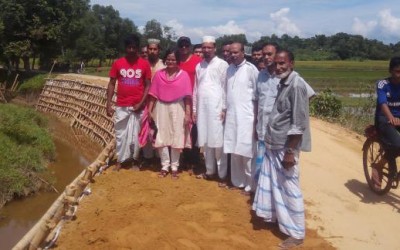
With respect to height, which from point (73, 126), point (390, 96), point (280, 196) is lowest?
point (73, 126)

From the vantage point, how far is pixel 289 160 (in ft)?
12.6

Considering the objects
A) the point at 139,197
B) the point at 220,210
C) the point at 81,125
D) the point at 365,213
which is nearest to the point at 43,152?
the point at 81,125

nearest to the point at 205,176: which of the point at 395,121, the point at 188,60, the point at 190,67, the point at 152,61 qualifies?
the point at 190,67

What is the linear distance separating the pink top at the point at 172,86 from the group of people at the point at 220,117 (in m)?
0.01

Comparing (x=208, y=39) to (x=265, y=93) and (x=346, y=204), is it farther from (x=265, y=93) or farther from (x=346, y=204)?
(x=346, y=204)

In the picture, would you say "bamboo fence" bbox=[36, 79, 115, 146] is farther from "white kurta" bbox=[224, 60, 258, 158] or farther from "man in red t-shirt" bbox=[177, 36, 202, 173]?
"white kurta" bbox=[224, 60, 258, 158]

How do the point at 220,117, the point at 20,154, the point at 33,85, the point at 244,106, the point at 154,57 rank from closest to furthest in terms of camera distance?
the point at 244,106 → the point at 220,117 → the point at 154,57 → the point at 20,154 → the point at 33,85

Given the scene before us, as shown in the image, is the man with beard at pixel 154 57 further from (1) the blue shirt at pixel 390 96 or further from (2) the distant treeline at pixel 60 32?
(1) the blue shirt at pixel 390 96

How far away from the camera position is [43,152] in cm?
1066

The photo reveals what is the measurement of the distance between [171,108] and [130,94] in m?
0.64

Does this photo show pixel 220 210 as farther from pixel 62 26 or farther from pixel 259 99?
pixel 62 26

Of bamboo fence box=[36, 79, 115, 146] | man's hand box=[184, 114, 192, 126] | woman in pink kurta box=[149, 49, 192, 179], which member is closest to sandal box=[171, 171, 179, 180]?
woman in pink kurta box=[149, 49, 192, 179]

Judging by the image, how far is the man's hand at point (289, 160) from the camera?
3.83 meters

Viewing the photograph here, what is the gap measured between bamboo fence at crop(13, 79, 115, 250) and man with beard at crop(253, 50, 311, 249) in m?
2.23
